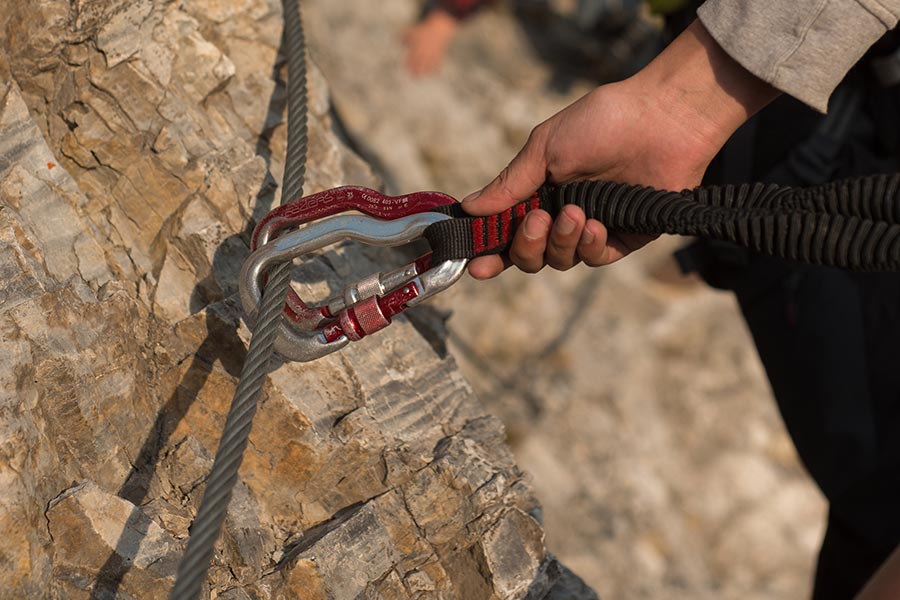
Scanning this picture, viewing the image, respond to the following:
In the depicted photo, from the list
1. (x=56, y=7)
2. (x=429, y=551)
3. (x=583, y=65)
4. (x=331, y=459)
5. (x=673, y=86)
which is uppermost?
(x=56, y=7)

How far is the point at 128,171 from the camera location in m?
2.42

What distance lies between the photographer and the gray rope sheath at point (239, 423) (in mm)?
1547

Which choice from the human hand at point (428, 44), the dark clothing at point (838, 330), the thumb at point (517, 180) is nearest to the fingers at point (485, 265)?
the thumb at point (517, 180)

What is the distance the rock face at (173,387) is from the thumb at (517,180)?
1.97 ft

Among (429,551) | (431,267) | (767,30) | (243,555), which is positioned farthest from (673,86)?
(243,555)

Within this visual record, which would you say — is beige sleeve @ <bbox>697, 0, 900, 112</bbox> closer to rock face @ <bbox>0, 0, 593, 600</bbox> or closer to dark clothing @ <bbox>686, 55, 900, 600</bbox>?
dark clothing @ <bbox>686, 55, 900, 600</bbox>

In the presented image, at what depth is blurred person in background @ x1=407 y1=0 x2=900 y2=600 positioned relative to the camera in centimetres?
184

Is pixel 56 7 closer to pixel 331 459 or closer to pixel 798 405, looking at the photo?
pixel 331 459

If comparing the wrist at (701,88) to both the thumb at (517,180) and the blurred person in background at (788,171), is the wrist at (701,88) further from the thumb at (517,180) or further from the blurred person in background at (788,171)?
the thumb at (517,180)

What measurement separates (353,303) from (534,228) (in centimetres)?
43

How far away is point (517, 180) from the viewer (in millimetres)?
2021

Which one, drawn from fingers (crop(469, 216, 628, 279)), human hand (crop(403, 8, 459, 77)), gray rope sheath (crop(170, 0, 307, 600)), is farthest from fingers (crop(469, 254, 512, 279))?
human hand (crop(403, 8, 459, 77))

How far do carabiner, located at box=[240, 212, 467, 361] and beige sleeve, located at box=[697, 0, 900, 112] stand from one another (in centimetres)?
75

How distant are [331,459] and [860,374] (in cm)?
174
